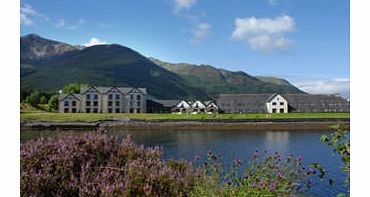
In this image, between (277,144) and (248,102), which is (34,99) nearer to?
(248,102)

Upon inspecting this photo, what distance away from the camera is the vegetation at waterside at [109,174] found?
99.2 inches

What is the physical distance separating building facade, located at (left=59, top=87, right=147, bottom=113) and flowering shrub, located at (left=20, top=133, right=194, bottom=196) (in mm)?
71978

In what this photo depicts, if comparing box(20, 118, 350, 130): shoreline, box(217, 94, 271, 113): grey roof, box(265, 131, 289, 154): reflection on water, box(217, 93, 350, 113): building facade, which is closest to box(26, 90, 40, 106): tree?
box(20, 118, 350, 130): shoreline

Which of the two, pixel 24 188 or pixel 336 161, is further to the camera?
pixel 336 161

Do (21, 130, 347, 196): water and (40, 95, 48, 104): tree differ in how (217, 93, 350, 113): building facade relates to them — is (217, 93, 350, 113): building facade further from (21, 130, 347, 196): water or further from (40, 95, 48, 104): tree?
(21, 130, 347, 196): water

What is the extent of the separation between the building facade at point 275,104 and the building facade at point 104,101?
2011 cm

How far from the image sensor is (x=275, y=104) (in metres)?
76.5

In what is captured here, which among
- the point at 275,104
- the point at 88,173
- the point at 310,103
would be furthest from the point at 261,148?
the point at 310,103

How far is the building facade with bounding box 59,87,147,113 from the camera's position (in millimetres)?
72938

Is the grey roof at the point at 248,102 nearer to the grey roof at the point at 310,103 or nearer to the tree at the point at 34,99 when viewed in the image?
the grey roof at the point at 310,103
